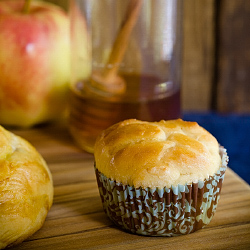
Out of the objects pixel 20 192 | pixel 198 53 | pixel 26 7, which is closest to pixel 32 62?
pixel 26 7

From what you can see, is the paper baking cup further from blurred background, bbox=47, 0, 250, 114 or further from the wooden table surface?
blurred background, bbox=47, 0, 250, 114

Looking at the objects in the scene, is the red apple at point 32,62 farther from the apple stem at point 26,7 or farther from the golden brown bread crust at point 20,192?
the golden brown bread crust at point 20,192

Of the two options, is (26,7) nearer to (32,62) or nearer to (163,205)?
(32,62)

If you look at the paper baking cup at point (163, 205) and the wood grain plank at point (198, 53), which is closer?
the paper baking cup at point (163, 205)

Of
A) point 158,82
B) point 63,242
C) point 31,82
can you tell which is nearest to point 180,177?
point 63,242

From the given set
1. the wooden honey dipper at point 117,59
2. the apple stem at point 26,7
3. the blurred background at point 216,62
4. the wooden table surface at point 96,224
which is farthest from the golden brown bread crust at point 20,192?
the blurred background at point 216,62

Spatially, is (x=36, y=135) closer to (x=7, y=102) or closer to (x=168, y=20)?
A: (x=7, y=102)
